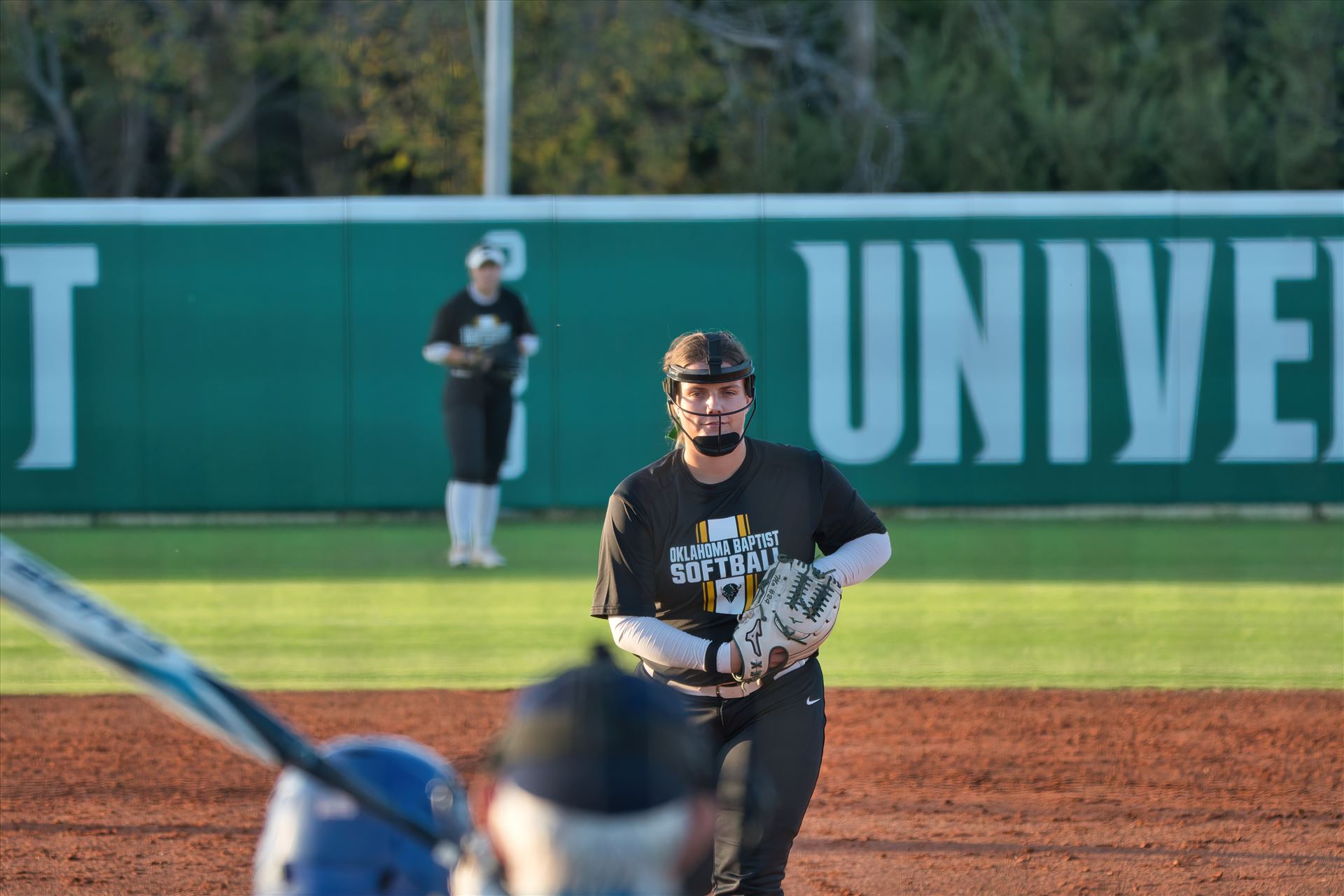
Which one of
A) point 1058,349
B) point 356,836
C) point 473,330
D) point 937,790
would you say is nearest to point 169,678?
point 356,836

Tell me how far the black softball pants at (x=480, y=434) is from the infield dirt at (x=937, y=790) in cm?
377

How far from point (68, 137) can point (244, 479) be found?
13.5 m

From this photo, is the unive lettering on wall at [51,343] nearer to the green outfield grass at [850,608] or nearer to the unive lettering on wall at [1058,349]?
the green outfield grass at [850,608]

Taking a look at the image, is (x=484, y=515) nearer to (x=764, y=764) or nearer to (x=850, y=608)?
(x=850, y=608)

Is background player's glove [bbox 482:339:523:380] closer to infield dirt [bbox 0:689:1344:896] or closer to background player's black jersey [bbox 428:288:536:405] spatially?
background player's black jersey [bbox 428:288:536:405]

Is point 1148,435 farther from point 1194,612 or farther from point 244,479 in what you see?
point 244,479

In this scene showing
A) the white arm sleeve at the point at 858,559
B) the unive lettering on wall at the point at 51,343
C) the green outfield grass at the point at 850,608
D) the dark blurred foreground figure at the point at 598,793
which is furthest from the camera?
the unive lettering on wall at the point at 51,343

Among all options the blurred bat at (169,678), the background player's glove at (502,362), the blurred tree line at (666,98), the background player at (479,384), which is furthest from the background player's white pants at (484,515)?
the blurred tree line at (666,98)

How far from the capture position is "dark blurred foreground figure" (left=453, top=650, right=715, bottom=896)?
1.63 m

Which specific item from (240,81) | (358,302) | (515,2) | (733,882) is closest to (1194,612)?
(733,882)

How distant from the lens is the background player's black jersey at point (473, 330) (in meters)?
12.2

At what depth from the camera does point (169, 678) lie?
77.3 inches

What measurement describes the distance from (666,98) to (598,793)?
2485 centimetres

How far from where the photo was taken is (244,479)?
15531 millimetres
